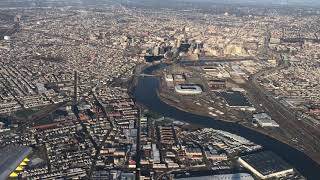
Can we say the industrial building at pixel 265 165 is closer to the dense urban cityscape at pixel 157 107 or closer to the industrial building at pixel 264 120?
the dense urban cityscape at pixel 157 107

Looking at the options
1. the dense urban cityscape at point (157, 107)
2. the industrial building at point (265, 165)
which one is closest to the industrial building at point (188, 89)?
the dense urban cityscape at point (157, 107)

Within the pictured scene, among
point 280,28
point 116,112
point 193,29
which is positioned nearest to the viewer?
point 116,112

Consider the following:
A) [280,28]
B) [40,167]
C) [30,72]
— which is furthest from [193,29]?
[40,167]

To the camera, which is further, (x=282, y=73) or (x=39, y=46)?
(x=39, y=46)

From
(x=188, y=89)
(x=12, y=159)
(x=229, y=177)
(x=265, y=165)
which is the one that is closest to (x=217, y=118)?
(x=188, y=89)

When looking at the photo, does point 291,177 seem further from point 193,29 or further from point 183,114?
point 193,29

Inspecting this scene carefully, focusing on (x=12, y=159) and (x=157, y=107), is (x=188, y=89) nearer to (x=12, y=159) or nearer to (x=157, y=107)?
(x=157, y=107)

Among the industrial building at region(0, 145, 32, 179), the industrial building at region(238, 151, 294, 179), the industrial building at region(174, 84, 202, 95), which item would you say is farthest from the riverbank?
the industrial building at region(0, 145, 32, 179)
